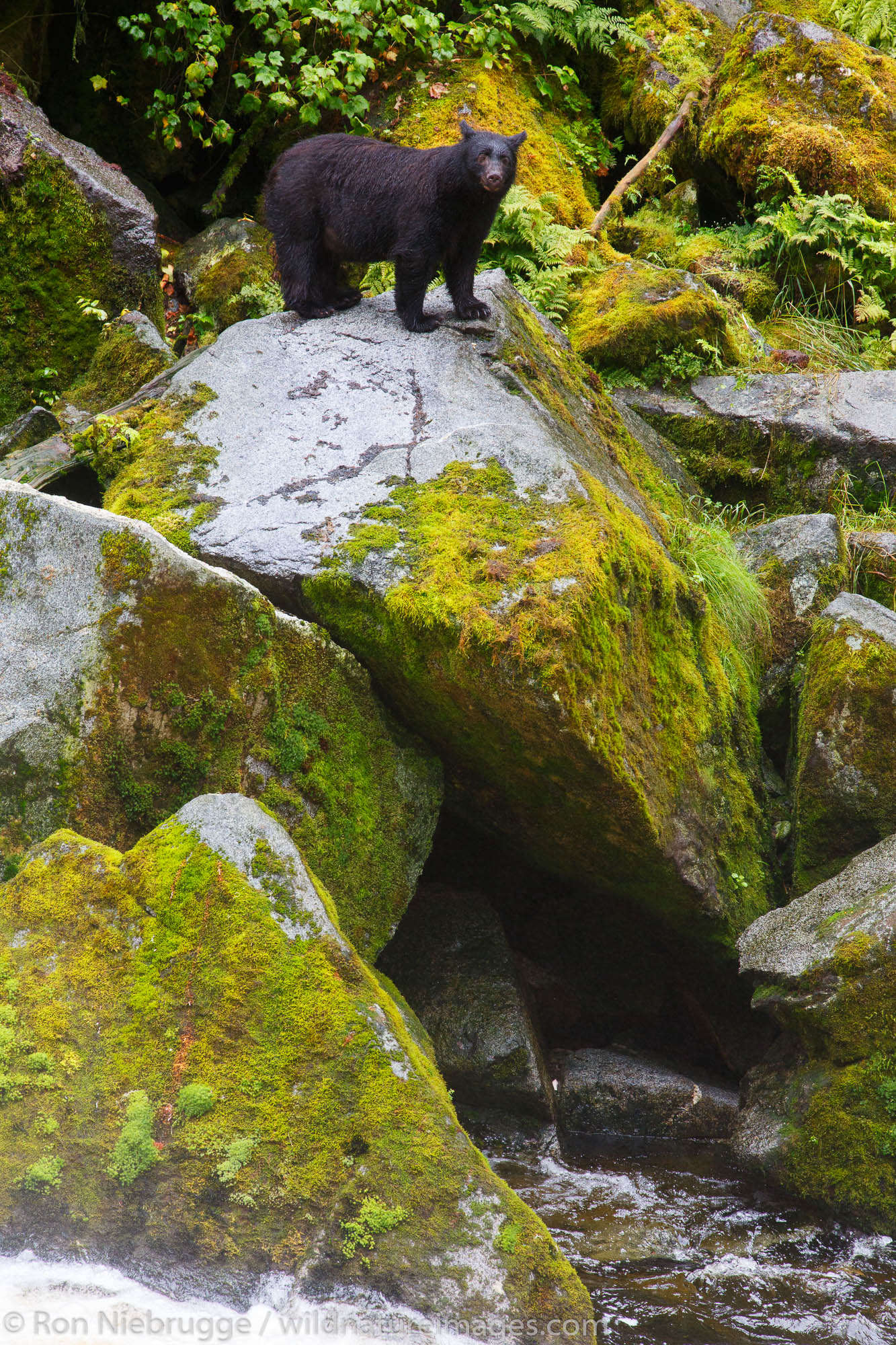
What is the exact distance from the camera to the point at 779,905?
19.1 ft

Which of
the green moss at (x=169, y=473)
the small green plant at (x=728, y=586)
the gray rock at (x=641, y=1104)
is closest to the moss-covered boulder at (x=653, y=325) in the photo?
the small green plant at (x=728, y=586)

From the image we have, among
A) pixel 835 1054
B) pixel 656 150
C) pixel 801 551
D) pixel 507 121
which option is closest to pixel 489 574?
pixel 835 1054

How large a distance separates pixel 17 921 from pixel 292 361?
3671 millimetres

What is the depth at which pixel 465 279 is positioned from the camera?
618cm

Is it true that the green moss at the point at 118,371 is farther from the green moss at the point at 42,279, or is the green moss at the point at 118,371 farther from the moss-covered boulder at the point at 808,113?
the moss-covered boulder at the point at 808,113

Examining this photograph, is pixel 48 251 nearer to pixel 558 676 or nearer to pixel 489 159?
pixel 489 159

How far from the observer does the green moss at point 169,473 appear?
16.1 ft

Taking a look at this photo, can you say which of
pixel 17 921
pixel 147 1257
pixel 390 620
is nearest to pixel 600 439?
pixel 390 620

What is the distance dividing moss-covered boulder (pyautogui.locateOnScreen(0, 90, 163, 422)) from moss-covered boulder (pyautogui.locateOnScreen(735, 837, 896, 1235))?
20.7 feet

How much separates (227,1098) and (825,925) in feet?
9.81

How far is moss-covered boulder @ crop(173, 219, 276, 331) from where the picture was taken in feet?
29.7

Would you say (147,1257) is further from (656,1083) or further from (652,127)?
(652,127)

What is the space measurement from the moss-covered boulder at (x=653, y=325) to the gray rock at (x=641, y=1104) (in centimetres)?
599

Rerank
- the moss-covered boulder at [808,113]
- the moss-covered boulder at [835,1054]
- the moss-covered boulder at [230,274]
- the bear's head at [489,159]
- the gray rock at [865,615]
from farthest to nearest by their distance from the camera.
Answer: the moss-covered boulder at [808,113]
the moss-covered boulder at [230,274]
the bear's head at [489,159]
the gray rock at [865,615]
the moss-covered boulder at [835,1054]
